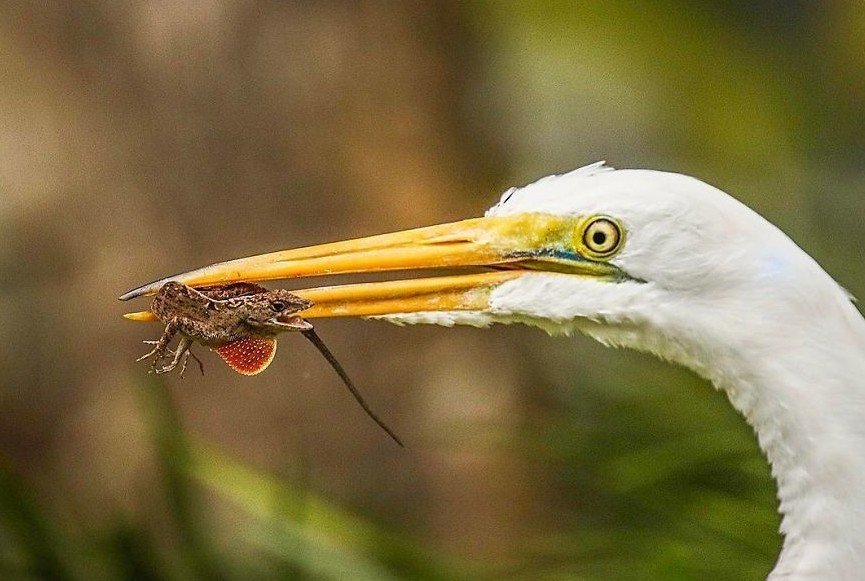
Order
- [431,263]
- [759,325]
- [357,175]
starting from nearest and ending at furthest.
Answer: [759,325]
[431,263]
[357,175]

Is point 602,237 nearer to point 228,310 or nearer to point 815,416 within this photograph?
point 815,416

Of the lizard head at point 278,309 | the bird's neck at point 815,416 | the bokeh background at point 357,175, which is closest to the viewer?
the bird's neck at point 815,416

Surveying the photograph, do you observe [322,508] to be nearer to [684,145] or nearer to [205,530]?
[205,530]

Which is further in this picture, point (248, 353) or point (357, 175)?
point (357, 175)

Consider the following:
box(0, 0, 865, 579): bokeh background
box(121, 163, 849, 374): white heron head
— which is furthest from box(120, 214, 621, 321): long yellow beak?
box(0, 0, 865, 579): bokeh background

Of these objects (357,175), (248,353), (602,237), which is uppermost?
(357,175)

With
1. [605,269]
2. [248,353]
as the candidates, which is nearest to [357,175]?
[248,353]

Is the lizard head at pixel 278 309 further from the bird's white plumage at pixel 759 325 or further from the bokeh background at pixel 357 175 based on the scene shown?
the bokeh background at pixel 357 175

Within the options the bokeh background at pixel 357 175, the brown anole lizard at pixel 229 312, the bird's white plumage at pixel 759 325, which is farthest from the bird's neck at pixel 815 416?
the bokeh background at pixel 357 175
